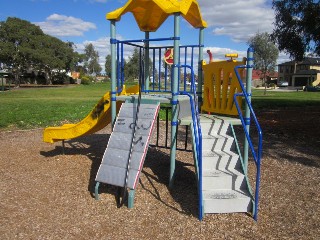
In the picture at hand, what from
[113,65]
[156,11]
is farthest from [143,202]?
[156,11]

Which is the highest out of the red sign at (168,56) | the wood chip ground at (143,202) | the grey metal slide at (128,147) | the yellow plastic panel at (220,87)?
the red sign at (168,56)

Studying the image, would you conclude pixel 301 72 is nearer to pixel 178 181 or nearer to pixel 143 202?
pixel 178 181

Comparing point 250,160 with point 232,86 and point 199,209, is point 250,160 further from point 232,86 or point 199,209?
point 199,209

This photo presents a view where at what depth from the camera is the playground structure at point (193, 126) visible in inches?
183

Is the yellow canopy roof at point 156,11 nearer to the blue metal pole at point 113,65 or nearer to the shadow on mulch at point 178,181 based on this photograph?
the blue metal pole at point 113,65

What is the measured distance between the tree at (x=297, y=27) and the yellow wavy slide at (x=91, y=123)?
33.9 feet

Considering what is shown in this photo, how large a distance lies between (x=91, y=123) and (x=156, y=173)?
1.62 meters

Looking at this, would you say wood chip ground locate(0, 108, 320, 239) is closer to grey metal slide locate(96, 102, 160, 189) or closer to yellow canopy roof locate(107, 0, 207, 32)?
grey metal slide locate(96, 102, 160, 189)

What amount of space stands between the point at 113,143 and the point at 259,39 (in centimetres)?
4565

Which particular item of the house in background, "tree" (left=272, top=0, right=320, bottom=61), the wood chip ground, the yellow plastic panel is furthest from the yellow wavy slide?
the house in background

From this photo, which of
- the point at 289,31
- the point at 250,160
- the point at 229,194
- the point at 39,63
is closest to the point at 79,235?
the point at 229,194

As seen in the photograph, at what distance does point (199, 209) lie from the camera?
4.33 m

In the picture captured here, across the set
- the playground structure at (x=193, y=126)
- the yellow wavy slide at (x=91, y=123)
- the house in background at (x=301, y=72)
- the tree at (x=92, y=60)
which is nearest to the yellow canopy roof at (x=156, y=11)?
the playground structure at (x=193, y=126)

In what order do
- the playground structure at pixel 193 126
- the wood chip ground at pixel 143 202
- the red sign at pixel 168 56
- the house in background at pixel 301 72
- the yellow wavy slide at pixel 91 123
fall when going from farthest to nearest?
the house in background at pixel 301 72 → the red sign at pixel 168 56 → the yellow wavy slide at pixel 91 123 → the playground structure at pixel 193 126 → the wood chip ground at pixel 143 202
